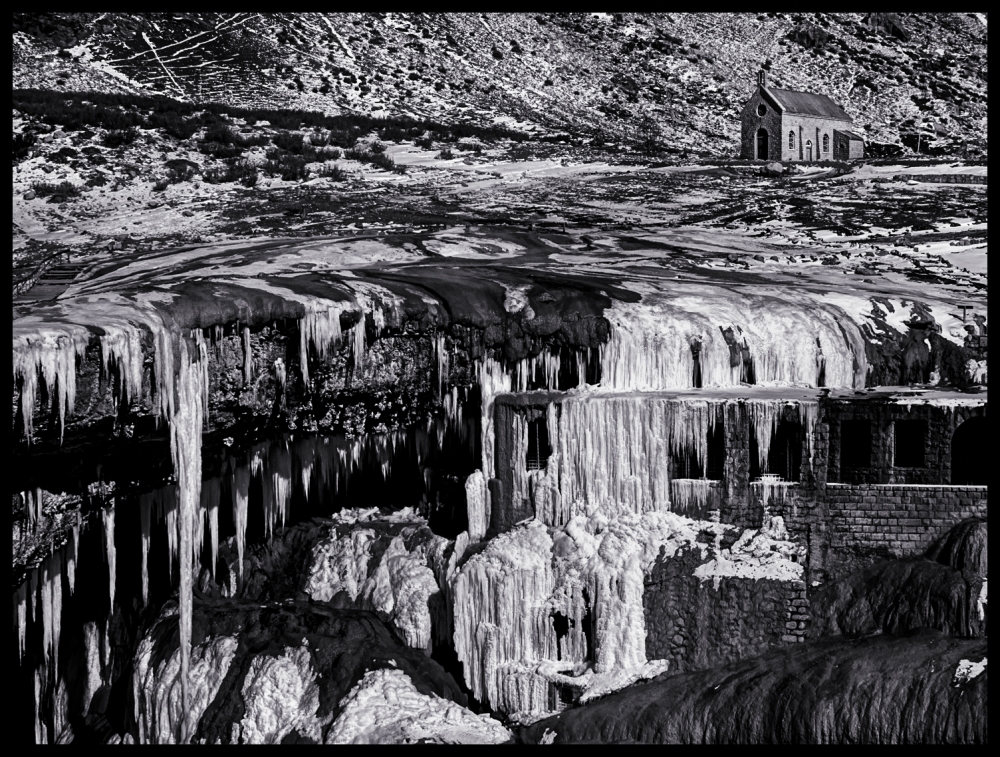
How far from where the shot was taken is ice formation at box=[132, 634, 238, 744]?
24516mm

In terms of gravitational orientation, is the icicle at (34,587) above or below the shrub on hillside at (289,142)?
below

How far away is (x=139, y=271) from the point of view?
34.4 m

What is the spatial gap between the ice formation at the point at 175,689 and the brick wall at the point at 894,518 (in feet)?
34.2

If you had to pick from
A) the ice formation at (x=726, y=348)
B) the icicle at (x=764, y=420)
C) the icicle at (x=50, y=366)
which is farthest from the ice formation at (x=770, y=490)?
the icicle at (x=50, y=366)

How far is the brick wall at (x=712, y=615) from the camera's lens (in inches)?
936

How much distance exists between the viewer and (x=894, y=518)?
77.6 feet

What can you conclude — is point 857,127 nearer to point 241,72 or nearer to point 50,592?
point 241,72

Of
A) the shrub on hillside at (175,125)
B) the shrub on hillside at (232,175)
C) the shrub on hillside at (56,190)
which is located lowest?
the shrub on hillside at (56,190)

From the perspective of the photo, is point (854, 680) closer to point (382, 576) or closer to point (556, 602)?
point (556, 602)

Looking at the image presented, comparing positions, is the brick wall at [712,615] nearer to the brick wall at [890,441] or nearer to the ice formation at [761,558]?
the ice formation at [761,558]

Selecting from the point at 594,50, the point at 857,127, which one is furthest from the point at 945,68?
the point at 594,50

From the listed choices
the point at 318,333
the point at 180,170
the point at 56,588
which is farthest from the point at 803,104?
the point at 56,588

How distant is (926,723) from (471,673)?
8162 mm

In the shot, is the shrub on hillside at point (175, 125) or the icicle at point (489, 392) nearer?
the icicle at point (489, 392)
